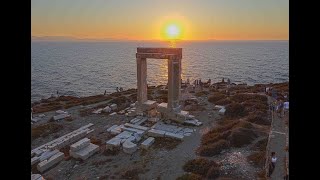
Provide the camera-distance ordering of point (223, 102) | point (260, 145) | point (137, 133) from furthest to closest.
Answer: point (223, 102) → point (137, 133) → point (260, 145)

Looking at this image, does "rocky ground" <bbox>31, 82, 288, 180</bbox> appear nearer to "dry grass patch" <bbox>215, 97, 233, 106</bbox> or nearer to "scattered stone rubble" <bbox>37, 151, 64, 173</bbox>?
"scattered stone rubble" <bbox>37, 151, 64, 173</bbox>

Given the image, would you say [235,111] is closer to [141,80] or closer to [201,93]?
[141,80]

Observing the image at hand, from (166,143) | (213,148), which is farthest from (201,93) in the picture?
(213,148)

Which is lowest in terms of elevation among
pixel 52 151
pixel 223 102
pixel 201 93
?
pixel 52 151

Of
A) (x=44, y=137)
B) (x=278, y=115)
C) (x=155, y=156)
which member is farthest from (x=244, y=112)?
(x=44, y=137)
